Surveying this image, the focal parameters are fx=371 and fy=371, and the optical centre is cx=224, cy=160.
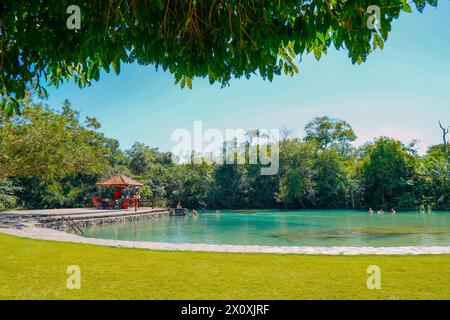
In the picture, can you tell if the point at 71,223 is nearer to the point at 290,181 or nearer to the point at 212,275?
the point at 212,275

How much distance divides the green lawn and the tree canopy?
110 inches

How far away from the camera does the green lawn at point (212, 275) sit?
4.59 meters

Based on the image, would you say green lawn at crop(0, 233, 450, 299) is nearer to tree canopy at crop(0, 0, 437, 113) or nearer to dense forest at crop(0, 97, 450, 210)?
tree canopy at crop(0, 0, 437, 113)

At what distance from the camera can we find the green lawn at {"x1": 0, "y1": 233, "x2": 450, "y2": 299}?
4590 mm

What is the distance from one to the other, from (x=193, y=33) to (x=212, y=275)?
3.82 metres

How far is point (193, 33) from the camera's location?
9.34ft

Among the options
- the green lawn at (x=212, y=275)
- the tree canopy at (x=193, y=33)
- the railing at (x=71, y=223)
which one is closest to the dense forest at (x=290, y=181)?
the railing at (x=71, y=223)

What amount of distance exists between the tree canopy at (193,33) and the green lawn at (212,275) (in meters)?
2.79

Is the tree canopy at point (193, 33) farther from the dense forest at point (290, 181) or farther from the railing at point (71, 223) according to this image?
the dense forest at point (290, 181)

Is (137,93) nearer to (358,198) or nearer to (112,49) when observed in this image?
(112,49)

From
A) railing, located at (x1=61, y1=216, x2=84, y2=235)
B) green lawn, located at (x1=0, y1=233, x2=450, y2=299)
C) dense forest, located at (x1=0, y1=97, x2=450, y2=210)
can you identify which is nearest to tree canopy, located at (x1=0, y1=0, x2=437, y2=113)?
green lawn, located at (x1=0, y1=233, x2=450, y2=299)

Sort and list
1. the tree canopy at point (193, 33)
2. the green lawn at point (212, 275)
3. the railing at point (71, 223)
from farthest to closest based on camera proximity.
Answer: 1. the railing at point (71, 223)
2. the green lawn at point (212, 275)
3. the tree canopy at point (193, 33)

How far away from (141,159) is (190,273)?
30.4 metres
